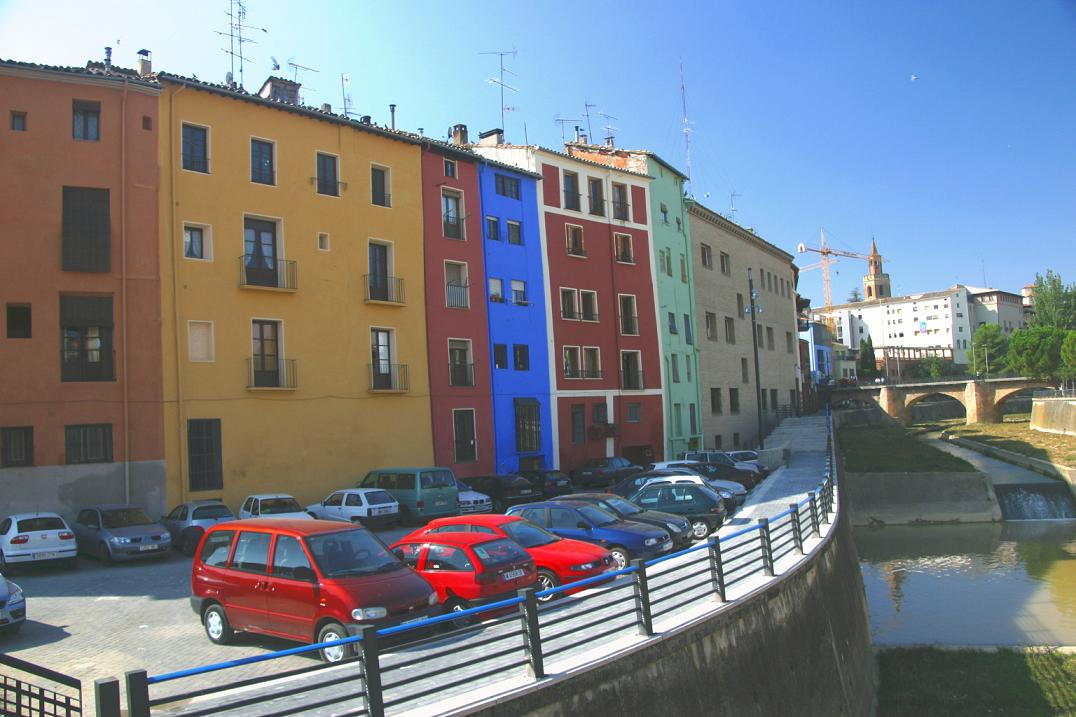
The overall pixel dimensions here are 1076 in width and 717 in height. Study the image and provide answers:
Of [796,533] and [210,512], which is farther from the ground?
[210,512]

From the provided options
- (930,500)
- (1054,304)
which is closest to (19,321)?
(930,500)

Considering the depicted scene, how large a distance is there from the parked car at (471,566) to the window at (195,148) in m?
18.7

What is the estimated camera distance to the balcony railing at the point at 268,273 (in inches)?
1078

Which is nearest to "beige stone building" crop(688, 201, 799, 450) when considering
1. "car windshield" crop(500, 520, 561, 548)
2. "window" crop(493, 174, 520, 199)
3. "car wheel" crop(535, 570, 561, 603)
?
"window" crop(493, 174, 520, 199)

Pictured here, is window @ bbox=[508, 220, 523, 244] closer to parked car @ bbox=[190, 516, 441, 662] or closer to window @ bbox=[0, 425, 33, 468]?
window @ bbox=[0, 425, 33, 468]

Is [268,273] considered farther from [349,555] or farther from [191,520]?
[349,555]

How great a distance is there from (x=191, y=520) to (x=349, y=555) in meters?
12.6

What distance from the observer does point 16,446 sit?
74.8 ft

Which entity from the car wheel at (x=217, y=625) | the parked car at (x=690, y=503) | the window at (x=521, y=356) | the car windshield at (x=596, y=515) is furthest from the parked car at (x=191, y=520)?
the window at (x=521, y=356)

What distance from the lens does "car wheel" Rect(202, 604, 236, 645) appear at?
37.2 feet

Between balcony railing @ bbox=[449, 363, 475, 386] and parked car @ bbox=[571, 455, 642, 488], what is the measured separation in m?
6.19

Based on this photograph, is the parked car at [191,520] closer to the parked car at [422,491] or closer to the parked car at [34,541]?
the parked car at [34,541]

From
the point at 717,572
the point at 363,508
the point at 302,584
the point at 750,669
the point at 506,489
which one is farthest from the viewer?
the point at 506,489

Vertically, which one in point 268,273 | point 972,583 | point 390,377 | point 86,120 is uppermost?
point 86,120
